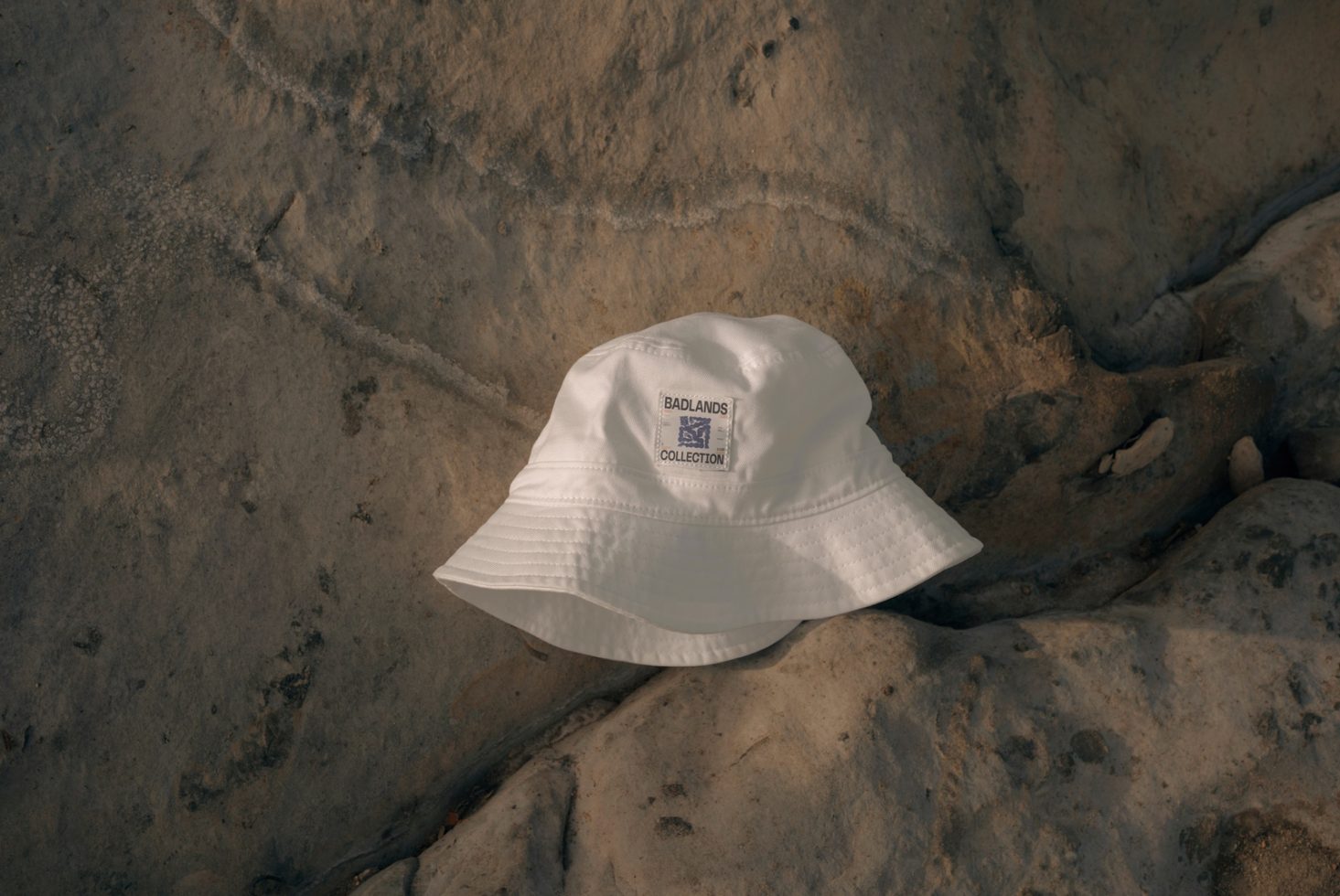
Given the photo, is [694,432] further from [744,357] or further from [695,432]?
[744,357]

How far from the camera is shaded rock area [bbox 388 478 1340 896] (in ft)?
6.49

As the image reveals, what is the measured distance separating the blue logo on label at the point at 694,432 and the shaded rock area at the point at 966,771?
0.51 metres

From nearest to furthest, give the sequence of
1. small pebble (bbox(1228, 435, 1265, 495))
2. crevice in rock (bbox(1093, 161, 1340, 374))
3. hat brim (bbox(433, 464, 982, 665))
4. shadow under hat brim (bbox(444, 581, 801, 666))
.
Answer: hat brim (bbox(433, 464, 982, 665)) → shadow under hat brim (bbox(444, 581, 801, 666)) → small pebble (bbox(1228, 435, 1265, 495)) → crevice in rock (bbox(1093, 161, 1340, 374))

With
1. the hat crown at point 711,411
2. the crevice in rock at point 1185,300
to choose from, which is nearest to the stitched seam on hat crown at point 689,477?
the hat crown at point 711,411

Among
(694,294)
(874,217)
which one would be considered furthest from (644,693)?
(874,217)

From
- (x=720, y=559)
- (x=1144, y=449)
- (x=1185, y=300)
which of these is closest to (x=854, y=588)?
(x=720, y=559)

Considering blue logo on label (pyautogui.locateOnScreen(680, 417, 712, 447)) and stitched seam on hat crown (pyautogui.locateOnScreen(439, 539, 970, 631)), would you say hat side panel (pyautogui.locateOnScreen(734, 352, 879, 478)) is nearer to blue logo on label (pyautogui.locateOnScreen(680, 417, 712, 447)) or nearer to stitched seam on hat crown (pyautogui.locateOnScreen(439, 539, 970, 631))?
blue logo on label (pyautogui.locateOnScreen(680, 417, 712, 447))

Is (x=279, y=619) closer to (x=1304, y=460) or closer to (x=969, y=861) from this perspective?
(x=969, y=861)

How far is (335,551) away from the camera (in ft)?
7.79

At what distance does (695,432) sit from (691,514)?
17 cm

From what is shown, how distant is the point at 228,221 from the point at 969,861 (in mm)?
2190

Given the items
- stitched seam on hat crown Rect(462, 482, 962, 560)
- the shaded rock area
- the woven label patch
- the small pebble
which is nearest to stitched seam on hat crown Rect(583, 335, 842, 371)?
the woven label patch

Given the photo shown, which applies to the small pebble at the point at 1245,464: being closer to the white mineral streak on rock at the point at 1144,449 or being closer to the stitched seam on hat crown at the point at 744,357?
the white mineral streak on rock at the point at 1144,449

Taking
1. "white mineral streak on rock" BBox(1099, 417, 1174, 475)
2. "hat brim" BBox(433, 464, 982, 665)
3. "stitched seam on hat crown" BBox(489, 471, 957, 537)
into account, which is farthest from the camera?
"white mineral streak on rock" BBox(1099, 417, 1174, 475)
